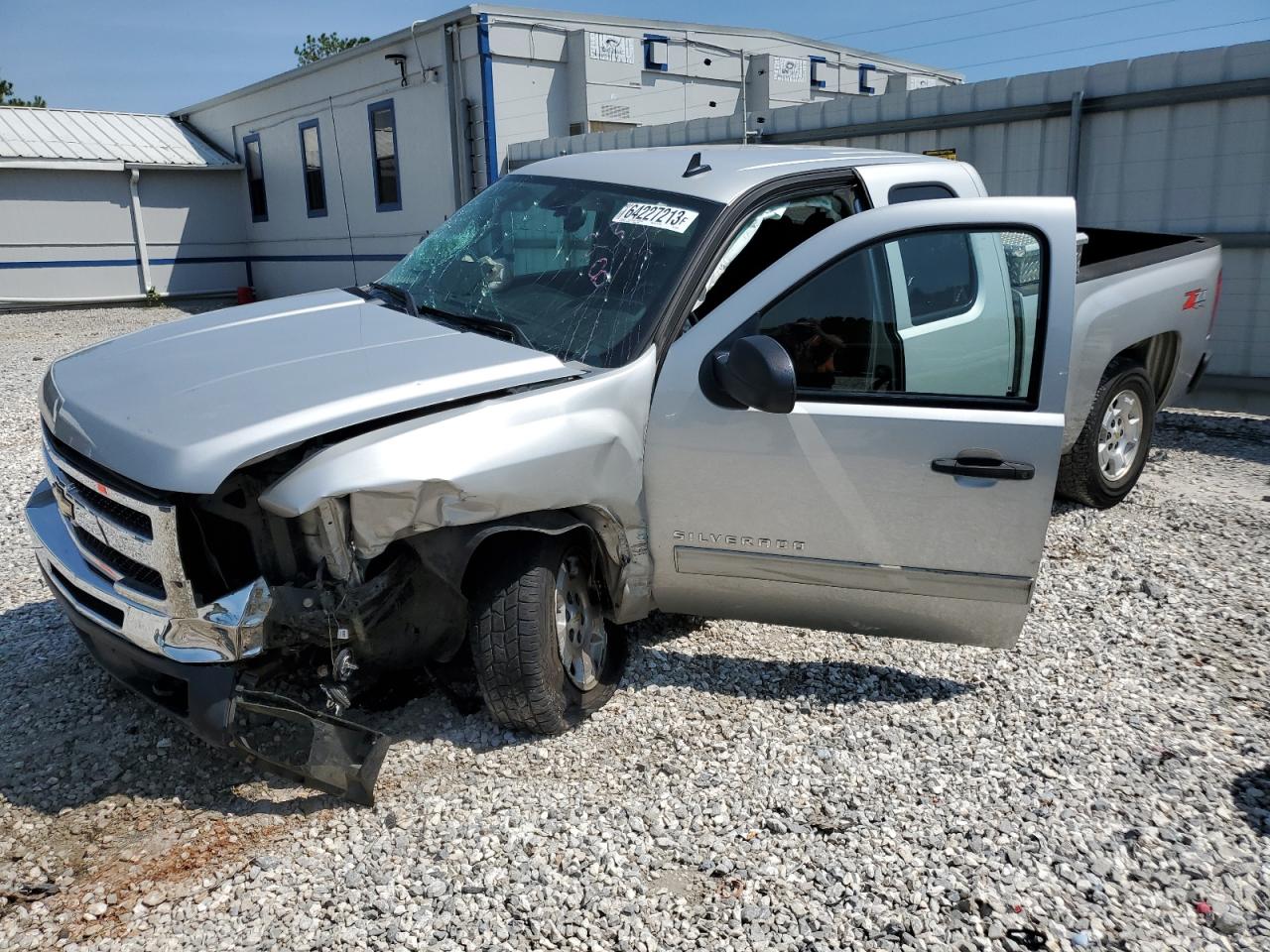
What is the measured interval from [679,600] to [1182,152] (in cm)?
755

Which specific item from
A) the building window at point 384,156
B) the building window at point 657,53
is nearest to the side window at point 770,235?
the building window at point 657,53

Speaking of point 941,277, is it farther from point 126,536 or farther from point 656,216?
point 126,536

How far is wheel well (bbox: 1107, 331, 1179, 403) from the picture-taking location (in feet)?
21.0

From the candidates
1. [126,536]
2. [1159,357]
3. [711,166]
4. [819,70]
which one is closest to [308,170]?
[819,70]

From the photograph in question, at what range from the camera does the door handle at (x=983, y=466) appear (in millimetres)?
3461

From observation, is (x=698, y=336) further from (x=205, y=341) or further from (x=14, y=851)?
(x=14, y=851)

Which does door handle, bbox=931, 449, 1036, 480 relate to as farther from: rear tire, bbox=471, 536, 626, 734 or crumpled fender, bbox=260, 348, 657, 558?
rear tire, bbox=471, 536, 626, 734

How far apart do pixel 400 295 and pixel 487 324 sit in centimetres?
68

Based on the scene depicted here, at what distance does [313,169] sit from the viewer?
2064 centimetres

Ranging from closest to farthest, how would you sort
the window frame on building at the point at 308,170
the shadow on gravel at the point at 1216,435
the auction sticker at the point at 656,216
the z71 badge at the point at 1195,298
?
the auction sticker at the point at 656,216, the z71 badge at the point at 1195,298, the shadow on gravel at the point at 1216,435, the window frame on building at the point at 308,170

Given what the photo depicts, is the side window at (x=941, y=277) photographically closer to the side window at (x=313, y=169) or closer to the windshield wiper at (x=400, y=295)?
the windshield wiper at (x=400, y=295)

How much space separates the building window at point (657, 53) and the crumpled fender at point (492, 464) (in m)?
14.9

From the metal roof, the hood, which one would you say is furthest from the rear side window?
the metal roof

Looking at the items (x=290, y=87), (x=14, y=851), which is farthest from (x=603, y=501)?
(x=290, y=87)
